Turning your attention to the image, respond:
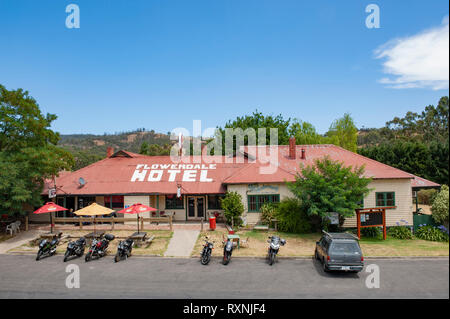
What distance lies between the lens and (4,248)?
55.2 ft

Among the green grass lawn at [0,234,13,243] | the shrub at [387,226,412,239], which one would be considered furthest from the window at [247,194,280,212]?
the green grass lawn at [0,234,13,243]

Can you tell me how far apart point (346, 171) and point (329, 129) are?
47737 millimetres

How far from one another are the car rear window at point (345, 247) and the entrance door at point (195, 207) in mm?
13568

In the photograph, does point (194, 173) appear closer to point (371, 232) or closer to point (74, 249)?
point (74, 249)

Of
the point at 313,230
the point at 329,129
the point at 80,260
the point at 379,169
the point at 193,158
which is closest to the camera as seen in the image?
the point at 80,260

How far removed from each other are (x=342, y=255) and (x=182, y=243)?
9.25 meters

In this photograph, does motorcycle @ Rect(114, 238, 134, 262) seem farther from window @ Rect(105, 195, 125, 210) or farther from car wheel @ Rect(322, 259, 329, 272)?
window @ Rect(105, 195, 125, 210)

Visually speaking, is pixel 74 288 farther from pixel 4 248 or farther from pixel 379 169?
pixel 379 169

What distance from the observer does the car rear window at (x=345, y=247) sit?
12328mm

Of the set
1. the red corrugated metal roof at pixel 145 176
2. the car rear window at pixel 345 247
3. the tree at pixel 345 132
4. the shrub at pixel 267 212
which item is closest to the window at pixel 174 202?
the red corrugated metal roof at pixel 145 176

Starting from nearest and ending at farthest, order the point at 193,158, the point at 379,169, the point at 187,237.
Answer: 1. the point at 187,237
2. the point at 379,169
3. the point at 193,158

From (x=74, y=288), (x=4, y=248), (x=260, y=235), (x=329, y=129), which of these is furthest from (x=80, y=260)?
(x=329, y=129)

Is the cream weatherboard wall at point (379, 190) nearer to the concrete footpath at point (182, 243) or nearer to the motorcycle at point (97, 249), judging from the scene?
the concrete footpath at point (182, 243)

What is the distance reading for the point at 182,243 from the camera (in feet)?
56.9
